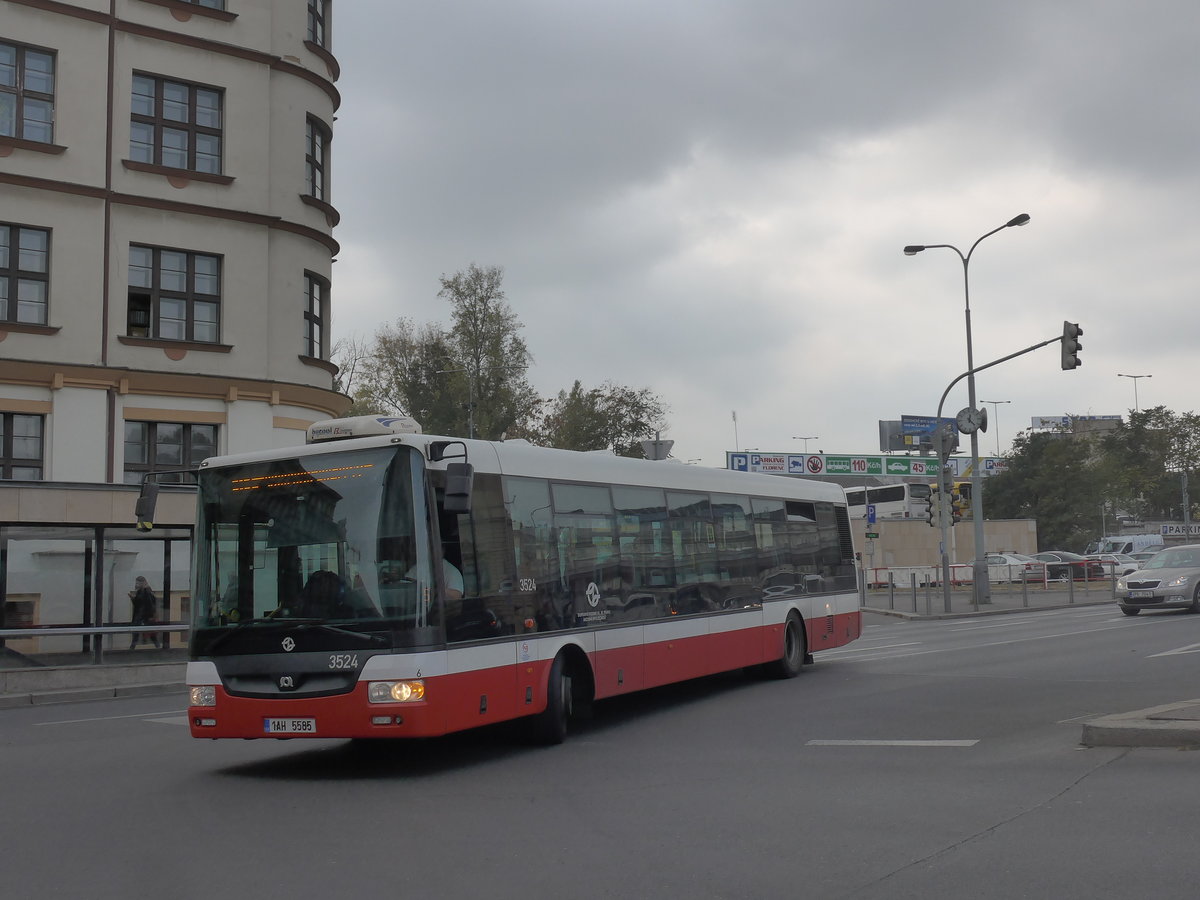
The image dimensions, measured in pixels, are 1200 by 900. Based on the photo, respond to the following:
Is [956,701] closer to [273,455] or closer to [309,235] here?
[273,455]

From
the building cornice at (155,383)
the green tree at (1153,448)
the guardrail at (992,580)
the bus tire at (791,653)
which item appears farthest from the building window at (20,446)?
the green tree at (1153,448)

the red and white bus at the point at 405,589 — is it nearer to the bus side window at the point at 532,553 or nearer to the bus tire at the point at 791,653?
the bus side window at the point at 532,553

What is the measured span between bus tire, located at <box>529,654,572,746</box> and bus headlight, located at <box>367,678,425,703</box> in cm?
192

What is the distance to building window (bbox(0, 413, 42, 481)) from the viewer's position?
25.6 m

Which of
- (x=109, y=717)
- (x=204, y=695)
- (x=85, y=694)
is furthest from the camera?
(x=85, y=694)

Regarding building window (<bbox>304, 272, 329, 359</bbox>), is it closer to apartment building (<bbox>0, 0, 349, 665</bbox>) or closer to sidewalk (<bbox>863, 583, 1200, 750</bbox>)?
apartment building (<bbox>0, 0, 349, 665</bbox>)

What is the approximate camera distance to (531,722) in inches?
452

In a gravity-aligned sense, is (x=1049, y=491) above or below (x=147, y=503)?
above

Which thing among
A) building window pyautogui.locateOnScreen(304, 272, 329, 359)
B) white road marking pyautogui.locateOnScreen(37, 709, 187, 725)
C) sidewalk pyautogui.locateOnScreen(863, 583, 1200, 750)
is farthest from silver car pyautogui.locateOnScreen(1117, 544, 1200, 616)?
white road marking pyautogui.locateOnScreen(37, 709, 187, 725)

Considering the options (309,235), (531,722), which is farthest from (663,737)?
(309,235)

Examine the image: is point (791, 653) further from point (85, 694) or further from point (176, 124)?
point (176, 124)

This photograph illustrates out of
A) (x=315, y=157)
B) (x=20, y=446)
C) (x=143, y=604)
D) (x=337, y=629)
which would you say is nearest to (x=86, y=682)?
(x=143, y=604)

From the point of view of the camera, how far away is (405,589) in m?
9.79

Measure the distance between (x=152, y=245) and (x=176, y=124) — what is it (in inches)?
112
